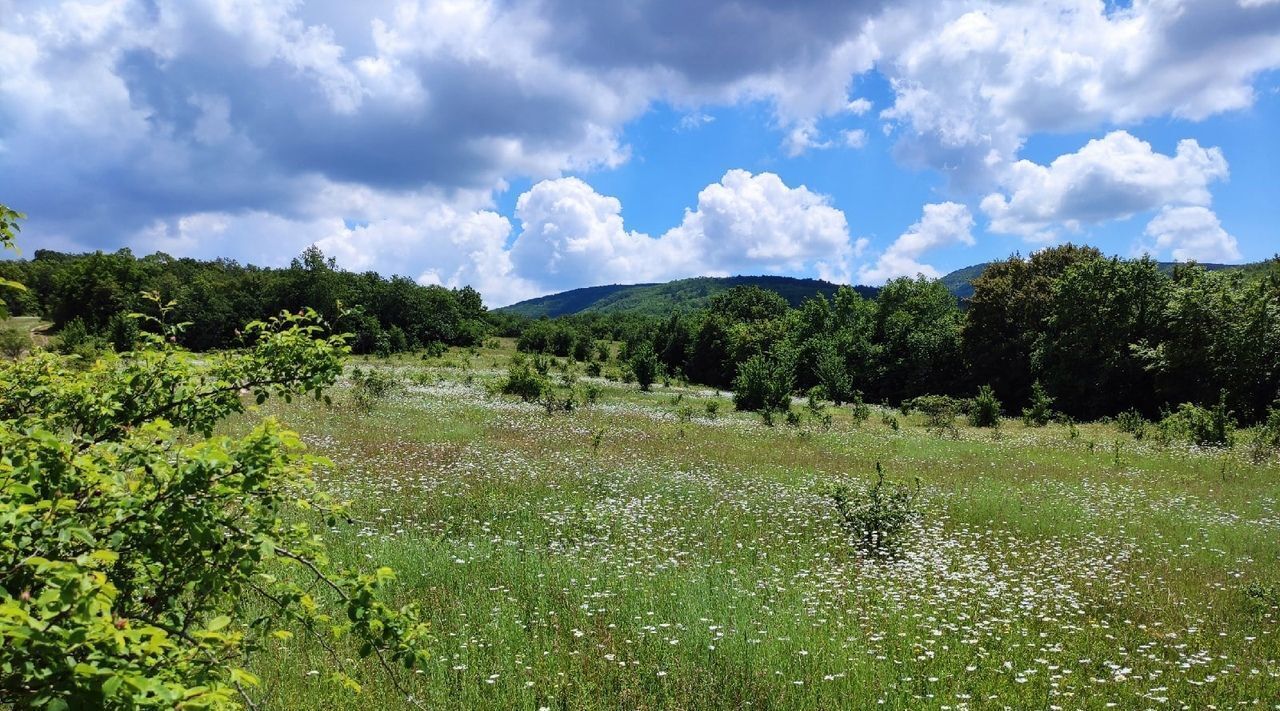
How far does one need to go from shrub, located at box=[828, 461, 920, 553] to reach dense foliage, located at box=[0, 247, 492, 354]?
55744 millimetres

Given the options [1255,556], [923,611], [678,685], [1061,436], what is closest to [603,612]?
[678,685]

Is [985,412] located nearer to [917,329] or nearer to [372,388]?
[917,329]

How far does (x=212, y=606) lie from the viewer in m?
3.11

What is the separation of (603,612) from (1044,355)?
1690 inches

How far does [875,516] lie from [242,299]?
78.4 meters

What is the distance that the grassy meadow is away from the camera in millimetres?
5598

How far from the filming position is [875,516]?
10.5m

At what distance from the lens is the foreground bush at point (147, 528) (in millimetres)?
1832

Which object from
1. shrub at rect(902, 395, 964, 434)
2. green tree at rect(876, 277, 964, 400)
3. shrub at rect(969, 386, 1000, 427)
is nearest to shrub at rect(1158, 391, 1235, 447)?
shrub at rect(969, 386, 1000, 427)

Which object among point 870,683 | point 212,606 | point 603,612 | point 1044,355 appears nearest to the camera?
point 212,606

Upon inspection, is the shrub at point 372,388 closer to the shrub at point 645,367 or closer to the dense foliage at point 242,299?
the shrub at point 645,367

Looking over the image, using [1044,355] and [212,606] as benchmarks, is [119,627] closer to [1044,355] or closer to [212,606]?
[212,606]

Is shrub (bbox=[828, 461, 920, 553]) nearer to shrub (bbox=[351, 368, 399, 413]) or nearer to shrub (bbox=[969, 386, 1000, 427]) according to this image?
shrub (bbox=[351, 368, 399, 413])

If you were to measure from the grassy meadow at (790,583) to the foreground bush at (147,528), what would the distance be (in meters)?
2.78
